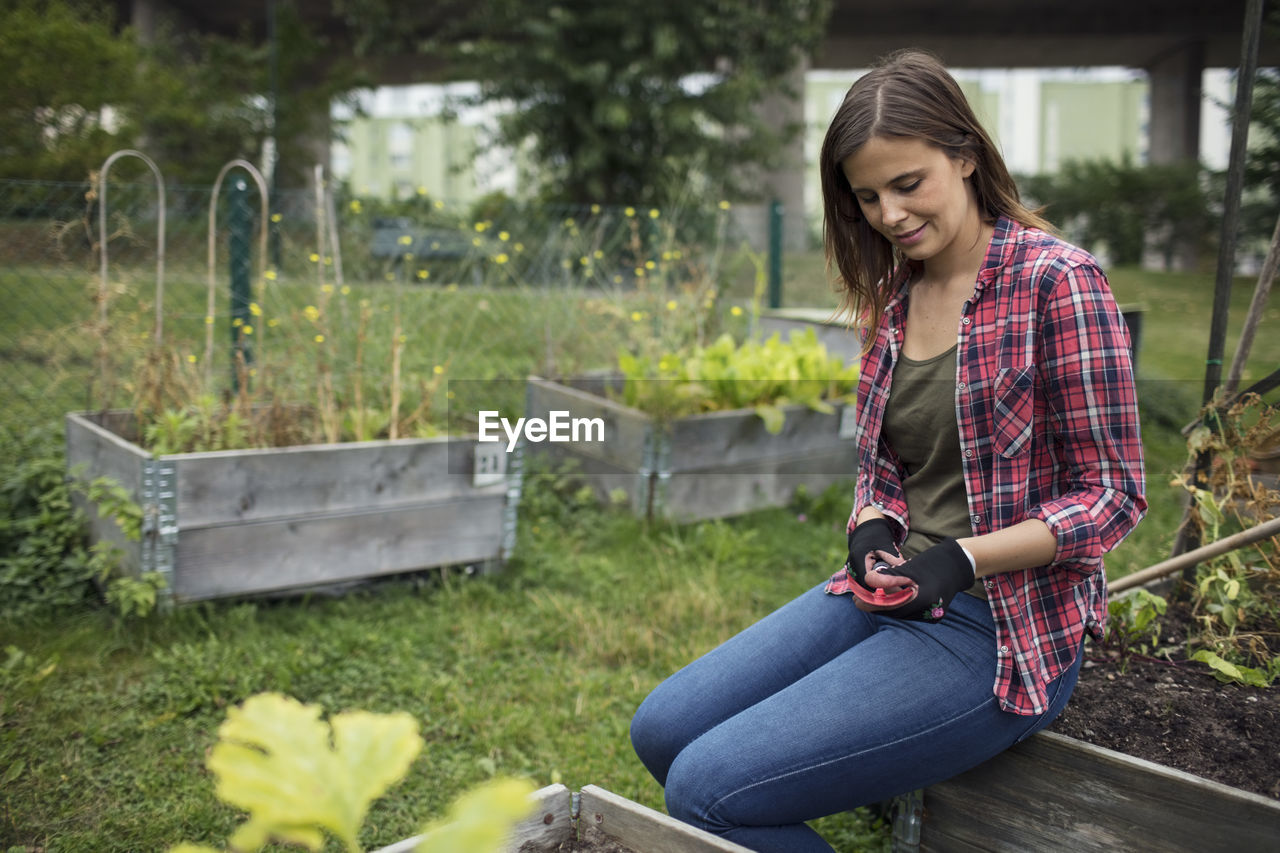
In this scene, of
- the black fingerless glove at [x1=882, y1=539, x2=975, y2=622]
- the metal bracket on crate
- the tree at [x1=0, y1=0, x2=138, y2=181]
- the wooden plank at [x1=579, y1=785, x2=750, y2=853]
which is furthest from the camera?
the tree at [x1=0, y1=0, x2=138, y2=181]

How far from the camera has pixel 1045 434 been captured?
163 cm

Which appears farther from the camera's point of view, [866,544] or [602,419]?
A: [602,419]

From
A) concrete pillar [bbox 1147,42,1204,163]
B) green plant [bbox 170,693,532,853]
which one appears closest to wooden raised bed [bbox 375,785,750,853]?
green plant [bbox 170,693,532,853]

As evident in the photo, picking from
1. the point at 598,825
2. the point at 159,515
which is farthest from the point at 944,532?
the point at 159,515

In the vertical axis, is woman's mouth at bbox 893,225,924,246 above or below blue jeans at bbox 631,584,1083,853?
above

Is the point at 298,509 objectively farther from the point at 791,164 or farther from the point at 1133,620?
the point at 791,164

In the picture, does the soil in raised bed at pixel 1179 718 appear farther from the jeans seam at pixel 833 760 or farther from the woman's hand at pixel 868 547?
the woman's hand at pixel 868 547

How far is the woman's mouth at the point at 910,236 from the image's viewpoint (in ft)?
5.64

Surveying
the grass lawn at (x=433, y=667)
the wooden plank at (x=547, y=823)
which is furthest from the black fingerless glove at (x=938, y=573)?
the grass lawn at (x=433, y=667)

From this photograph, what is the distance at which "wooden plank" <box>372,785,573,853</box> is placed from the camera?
1.46 m

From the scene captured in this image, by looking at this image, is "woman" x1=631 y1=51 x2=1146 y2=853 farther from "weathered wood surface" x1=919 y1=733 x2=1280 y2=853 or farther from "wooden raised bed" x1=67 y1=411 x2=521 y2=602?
"wooden raised bed" x1=67 y1=411 x2=521 y2=602

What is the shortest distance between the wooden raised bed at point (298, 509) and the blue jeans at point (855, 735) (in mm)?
1817

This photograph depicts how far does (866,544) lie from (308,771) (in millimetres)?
1261

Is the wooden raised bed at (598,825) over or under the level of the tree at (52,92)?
under
